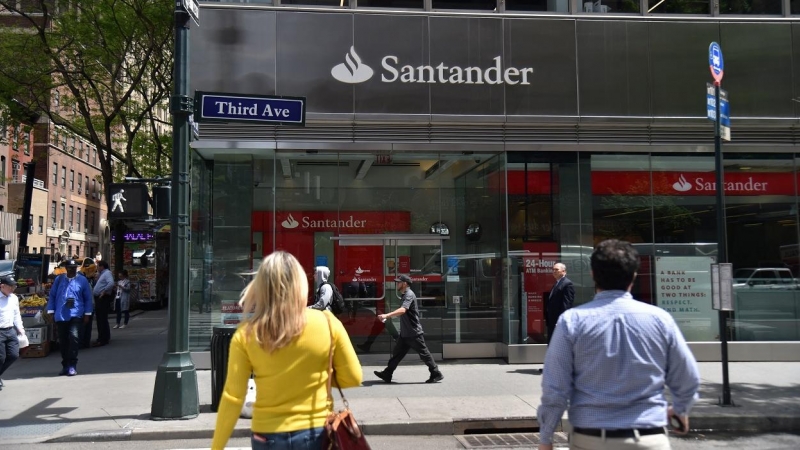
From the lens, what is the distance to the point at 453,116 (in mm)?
12828

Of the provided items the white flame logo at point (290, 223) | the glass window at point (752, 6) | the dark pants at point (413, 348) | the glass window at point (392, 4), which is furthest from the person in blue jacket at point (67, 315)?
the glass window at point (752, 6)

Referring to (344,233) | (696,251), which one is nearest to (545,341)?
(696,251)

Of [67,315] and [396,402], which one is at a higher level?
[67,315]

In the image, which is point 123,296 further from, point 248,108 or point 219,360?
point 248,108

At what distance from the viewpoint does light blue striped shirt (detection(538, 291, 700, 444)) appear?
124 inches

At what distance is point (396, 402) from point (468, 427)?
1.39m

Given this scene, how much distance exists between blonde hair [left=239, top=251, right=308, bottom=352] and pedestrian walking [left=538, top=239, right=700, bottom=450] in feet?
4.01

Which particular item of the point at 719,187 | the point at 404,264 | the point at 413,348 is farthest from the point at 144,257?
the point at 719,187

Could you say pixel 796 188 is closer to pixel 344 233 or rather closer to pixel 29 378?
pixel 344 233

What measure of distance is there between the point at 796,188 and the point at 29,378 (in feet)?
47.8

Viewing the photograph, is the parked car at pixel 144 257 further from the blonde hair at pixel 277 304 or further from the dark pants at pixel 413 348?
the blonde hair at pixel 277 304

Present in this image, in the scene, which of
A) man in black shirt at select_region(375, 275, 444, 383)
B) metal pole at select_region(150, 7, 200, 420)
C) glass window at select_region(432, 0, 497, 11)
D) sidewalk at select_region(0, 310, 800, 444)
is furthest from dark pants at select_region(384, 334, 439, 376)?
glass window at select_region(432, 0, 497, 11)

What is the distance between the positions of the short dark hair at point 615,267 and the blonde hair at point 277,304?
1415mm

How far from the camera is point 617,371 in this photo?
124 inches
